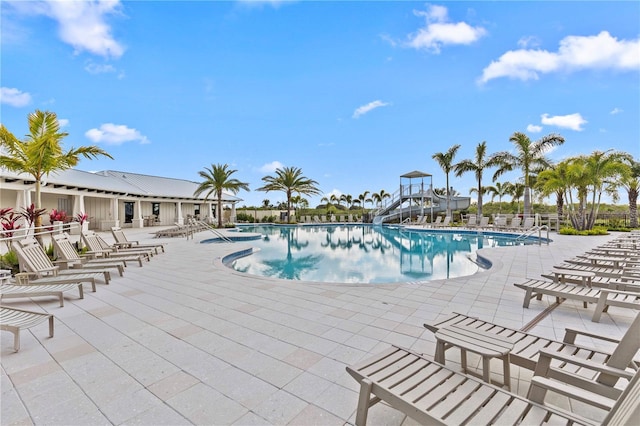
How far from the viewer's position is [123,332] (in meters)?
3.62

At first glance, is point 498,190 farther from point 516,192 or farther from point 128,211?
point 128,211

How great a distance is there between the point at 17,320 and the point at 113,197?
20477mm

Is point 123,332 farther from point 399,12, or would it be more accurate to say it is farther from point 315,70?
point 315,70

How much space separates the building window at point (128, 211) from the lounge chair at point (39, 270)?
2160 centimetres

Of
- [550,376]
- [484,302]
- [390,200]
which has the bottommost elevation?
[484,302]

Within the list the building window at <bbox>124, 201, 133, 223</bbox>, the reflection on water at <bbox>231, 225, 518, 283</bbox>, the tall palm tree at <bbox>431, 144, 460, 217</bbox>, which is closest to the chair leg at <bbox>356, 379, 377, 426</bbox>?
the reflection on water at <bbox>231, 225, 518, 283</bbox>

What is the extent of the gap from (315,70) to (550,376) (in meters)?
19.7

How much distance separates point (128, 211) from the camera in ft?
82.4

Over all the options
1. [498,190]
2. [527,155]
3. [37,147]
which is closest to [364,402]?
[37,147]

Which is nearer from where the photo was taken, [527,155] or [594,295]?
[594,295]

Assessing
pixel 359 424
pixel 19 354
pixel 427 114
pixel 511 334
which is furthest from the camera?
pixel 427 114

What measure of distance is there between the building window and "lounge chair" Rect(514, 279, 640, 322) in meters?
28.1

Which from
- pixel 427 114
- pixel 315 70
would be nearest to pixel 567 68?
pixel 427 114

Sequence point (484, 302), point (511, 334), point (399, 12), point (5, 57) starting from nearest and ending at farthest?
1. point (511, 334)
2. point (484, 302)
3. point (5, 57)
4. point (399, 12)
